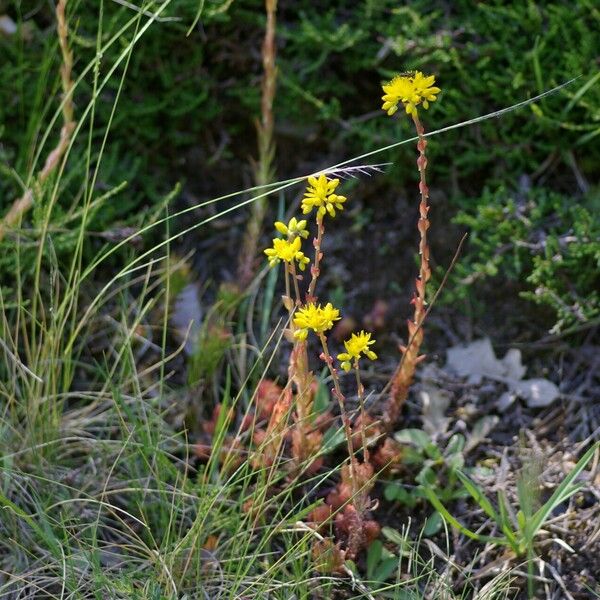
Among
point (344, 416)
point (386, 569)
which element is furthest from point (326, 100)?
point (386, 569)

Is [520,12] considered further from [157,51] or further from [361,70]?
[157,51]

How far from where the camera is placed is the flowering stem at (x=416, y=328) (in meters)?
1.74

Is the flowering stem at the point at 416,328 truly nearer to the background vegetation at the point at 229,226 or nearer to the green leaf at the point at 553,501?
the background vegetation at the point at 229,226

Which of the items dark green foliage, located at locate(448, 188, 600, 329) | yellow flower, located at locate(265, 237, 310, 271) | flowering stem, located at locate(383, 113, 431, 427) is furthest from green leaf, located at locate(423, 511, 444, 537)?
yellow flower, located at locate(265, 237, 310, 271)

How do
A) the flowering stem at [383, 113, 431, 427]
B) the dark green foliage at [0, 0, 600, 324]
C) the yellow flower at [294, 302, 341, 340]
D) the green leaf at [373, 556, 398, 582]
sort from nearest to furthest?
1. the yellow flower at [294, 302, 341, 340]
2. the flowering stem at [383, 113, 431, 427]
3. the green leaf at [373, 556, 398, 582]
4. the dark green foliage at [0, 0, 600, 324]

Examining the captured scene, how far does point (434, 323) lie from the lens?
2500 millimetres

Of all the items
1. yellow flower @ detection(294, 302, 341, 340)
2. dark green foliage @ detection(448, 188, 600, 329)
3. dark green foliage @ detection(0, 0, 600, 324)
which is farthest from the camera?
dark green foliage @ detection(0, 0, 600, 324)

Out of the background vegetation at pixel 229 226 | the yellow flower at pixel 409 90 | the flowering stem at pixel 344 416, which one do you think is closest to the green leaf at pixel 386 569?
the background vegetation at pixel 229 226

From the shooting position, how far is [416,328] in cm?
183

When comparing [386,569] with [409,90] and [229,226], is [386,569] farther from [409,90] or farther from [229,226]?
[229,226]

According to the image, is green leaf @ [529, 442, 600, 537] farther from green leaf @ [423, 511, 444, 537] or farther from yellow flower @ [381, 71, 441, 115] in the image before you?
yellow flower @ [381, 71, 441, 115]

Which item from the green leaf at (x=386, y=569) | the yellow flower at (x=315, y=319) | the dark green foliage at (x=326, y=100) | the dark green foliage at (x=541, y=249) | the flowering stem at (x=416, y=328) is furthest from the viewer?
the dark green foliage at (x=326, y=100)

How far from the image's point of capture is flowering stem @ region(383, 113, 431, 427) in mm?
1736

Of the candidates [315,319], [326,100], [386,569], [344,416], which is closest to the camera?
[315,319]
